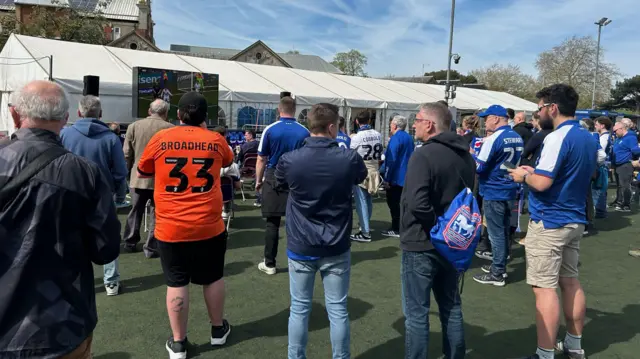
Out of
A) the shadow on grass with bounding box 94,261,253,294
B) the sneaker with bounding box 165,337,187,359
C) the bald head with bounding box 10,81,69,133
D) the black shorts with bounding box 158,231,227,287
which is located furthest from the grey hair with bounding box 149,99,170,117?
the bald head with bounding box 10,81,69,133

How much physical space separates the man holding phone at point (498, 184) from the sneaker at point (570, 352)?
1.51 m

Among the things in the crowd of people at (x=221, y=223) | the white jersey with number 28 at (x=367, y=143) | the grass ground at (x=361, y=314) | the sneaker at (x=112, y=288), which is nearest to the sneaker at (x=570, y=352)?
A: the crowd of people at (x=221, y=223)

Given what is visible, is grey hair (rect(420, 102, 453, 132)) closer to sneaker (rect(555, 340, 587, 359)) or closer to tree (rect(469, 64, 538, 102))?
sneaker (rect(555, 340, 587, 359))

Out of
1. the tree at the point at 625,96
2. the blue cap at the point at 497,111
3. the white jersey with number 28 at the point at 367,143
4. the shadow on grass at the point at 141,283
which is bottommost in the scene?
the shadow on grass at the point at 141,283

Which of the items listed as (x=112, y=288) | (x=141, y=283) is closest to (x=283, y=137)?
(x=141, y=283)

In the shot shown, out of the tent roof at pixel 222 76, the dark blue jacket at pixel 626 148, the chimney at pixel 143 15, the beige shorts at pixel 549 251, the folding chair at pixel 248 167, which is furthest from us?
the chimney at pixel 143 15

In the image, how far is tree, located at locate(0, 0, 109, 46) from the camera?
97.9 feet

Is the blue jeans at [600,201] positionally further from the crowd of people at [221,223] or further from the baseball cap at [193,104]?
the baseball cap at [193,104]

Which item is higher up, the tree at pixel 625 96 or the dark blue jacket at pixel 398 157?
the tree at pixel 625 96

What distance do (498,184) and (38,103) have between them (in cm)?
439

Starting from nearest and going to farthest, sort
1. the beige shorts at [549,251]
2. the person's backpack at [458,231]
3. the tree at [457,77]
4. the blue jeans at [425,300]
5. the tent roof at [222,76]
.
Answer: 1. the person's backpack at [458,231]
2. the blue jeans at [425,300]
3. the beige shorts at [549,251]
4. the tent roof at [222,76]
5. the tree at [457,77]

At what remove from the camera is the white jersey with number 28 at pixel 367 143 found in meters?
6.98

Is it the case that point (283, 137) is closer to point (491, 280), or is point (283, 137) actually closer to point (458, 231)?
point (458, 231)

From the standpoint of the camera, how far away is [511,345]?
3.57m
